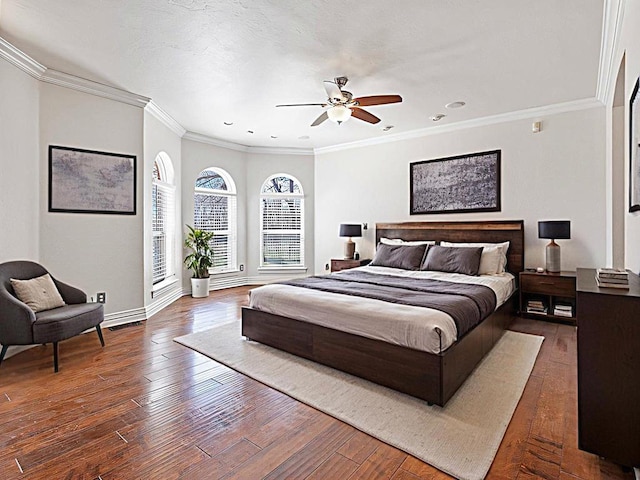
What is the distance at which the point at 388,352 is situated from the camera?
8.56ft

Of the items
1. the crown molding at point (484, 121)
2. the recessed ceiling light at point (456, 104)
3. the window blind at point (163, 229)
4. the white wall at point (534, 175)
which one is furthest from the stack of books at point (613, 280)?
the window blind at point (163, 229)

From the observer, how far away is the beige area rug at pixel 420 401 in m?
1.96

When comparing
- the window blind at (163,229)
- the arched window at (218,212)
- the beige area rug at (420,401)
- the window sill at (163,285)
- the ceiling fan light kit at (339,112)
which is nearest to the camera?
the beige area rug at (420,401)

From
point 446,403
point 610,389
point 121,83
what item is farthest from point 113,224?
point 610,389

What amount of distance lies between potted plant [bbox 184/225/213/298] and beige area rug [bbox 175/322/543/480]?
2548 mm

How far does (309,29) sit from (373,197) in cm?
394

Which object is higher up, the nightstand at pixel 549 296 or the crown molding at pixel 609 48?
the crown molding at pixel 609 48

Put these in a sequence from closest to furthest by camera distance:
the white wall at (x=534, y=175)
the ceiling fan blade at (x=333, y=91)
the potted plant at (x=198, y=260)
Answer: the ceiling fan blade at (x=333, y=91)
the white wall at (x=534, y=175)
the potted plant at (x=198, y=260)

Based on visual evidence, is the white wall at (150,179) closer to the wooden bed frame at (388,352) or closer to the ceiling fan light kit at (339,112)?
the wooden bed frame at (388,352)

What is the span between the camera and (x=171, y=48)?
3.18 m

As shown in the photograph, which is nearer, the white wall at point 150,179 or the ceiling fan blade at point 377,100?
the ceiling fan blade at point 377,100

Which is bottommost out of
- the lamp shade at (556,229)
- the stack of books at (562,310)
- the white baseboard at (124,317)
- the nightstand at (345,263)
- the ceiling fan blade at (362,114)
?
the white baseboard at (124,317)

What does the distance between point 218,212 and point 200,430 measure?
5220mm

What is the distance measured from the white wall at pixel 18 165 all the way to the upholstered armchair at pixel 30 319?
21 centimetres
